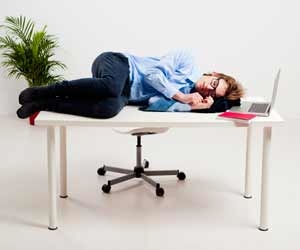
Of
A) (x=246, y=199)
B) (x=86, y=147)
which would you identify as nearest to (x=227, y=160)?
(x=246, y=199)

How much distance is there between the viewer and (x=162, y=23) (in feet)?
19.4

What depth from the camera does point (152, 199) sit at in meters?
3.56

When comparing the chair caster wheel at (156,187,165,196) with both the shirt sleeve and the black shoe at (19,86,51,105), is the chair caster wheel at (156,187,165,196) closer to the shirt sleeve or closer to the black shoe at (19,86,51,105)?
the shirt sleeve

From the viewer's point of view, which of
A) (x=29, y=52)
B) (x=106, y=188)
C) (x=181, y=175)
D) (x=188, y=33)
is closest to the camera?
(x=106, y=188)

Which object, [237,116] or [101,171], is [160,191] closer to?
[101,171]

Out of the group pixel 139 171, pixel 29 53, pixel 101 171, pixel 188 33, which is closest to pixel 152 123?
pixel 139 171

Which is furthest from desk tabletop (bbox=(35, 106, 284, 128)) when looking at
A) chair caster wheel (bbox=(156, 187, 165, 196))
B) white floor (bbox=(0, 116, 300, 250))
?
chair caster wheel (bbox=(156, 187, 165, 196))

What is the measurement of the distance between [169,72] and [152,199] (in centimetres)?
81

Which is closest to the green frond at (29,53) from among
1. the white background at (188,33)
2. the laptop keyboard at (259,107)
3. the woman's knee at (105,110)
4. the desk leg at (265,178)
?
the white background at (188,33)

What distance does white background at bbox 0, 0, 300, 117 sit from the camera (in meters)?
5.85

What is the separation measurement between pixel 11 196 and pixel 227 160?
5.66 feet

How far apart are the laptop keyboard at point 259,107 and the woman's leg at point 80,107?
0.75 meters

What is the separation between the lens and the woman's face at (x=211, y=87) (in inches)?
132

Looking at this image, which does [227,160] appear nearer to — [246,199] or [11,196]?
[246,199]
